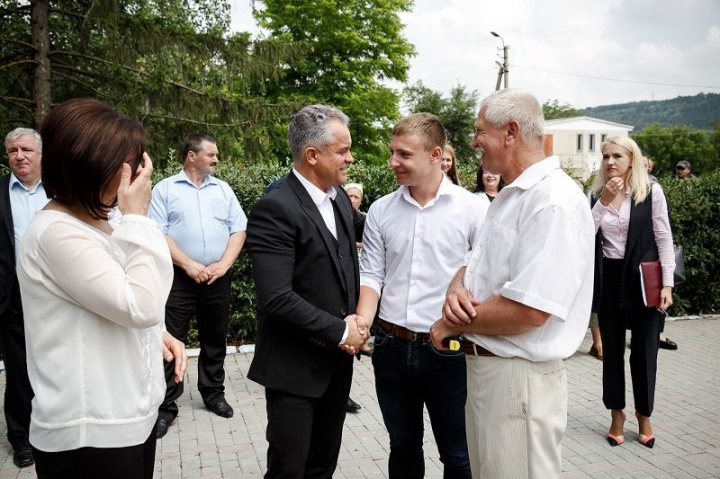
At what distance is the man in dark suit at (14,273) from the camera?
15.3ft

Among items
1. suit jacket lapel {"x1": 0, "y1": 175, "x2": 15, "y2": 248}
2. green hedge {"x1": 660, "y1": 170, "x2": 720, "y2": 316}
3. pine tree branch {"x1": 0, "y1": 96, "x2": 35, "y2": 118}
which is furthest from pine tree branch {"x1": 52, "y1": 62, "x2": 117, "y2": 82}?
green hedge {"x1": 660, "y1": 170, "x2": 720, "y2": 316}

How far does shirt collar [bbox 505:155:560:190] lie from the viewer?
94.3 inches

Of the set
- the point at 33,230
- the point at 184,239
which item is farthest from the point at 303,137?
the point at 184,239

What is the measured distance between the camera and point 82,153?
79.7 inches

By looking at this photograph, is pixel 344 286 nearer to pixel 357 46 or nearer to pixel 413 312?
pixel 413 312

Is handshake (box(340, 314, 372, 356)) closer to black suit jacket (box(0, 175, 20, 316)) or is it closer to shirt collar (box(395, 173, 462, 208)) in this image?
shirt collar (box(395, 173, 462, 208))

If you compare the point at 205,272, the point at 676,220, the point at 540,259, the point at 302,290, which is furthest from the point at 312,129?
the point at 676,220

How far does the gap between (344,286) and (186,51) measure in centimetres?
1137

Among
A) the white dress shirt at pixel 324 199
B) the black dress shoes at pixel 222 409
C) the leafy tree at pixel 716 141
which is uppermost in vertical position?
the leafy tree at pixel 716 141

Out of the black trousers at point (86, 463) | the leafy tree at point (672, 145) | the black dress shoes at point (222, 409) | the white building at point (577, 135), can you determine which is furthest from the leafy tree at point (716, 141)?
the black trousers at point (86, 463)

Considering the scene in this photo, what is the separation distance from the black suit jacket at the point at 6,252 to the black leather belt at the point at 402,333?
3.01 meters

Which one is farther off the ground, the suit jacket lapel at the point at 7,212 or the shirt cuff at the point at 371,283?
the suit jacket lapel at the point at 7,212

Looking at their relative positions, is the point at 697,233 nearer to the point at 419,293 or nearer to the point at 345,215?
the point at 419,293

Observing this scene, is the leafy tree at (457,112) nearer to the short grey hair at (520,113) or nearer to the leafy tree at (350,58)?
the leafy tree at (350,58)
